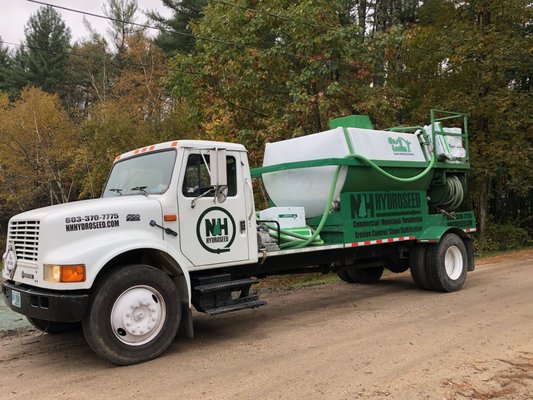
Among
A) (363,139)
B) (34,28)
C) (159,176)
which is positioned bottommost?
(159,176)

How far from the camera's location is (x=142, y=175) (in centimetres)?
623

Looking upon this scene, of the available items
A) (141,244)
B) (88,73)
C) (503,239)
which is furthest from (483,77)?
(88,73)

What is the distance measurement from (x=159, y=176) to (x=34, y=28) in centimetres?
3710

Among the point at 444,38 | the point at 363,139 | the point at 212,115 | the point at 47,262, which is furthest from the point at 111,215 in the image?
the point at 444,38

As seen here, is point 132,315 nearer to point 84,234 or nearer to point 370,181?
point 84,234

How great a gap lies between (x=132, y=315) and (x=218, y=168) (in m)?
1.88

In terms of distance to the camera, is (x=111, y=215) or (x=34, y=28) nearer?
(x=111, y=215)

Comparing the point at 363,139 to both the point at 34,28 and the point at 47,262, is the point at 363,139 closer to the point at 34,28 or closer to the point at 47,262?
the point at 47,262

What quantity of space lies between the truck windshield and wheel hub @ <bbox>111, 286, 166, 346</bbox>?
120cm

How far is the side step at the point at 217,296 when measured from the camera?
228 inches

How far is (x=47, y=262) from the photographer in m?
4.95

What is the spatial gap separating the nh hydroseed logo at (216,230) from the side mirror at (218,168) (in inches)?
14.1

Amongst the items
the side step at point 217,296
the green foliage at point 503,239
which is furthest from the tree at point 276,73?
the side step at point 217,296

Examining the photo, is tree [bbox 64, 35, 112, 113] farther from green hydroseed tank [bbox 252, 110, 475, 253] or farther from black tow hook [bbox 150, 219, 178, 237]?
black tow hook [bbox 150, 219, 178, 237]
